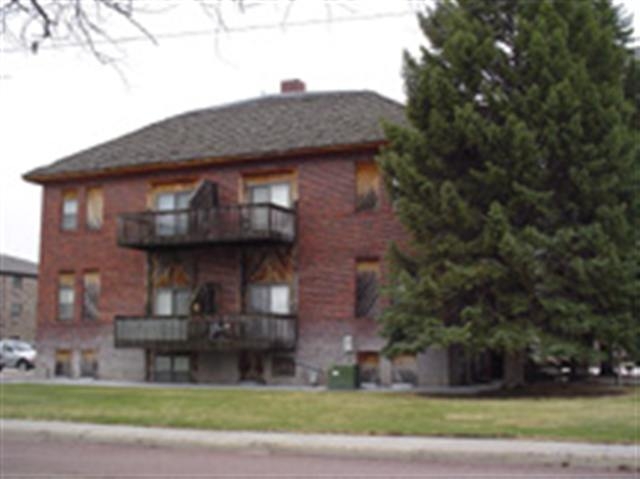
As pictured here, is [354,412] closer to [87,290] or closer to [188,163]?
[188,163]

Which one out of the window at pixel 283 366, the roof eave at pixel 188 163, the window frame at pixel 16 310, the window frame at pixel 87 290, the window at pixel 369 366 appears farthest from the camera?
the window frame at pixel 16 310

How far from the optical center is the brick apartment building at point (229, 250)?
32406mm

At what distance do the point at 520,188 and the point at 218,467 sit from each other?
49.4 feet

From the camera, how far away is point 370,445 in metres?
14.0

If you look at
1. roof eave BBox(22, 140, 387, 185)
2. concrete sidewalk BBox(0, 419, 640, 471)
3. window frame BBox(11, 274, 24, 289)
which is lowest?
concrete sidewalk BBox(0, 419, 640, 471)

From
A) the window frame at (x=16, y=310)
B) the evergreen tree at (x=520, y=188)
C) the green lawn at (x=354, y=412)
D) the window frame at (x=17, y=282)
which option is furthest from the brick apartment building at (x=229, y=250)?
the window frame at (x=17, y=282)

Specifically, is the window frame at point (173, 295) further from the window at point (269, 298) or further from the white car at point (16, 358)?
the white car at point (16, 358)

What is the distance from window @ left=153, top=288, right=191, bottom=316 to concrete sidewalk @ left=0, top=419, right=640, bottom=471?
1812 cm

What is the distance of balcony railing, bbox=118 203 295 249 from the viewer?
32594 millimetres

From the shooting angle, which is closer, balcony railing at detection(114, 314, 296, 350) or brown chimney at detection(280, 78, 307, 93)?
balcony railing at detection(114, 314, 296, 350)

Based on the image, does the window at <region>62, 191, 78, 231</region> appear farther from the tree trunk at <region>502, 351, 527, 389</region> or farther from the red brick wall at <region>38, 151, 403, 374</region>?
the tree trunk at <region>502, 351, 527, 389</region>

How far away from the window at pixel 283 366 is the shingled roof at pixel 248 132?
290 inches

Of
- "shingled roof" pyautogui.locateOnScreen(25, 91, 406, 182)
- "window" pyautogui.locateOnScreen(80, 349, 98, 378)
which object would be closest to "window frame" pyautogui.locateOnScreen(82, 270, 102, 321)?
"window" pyautogui.locateOnScreen(80, 349, 98, 378)

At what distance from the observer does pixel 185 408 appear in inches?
826
